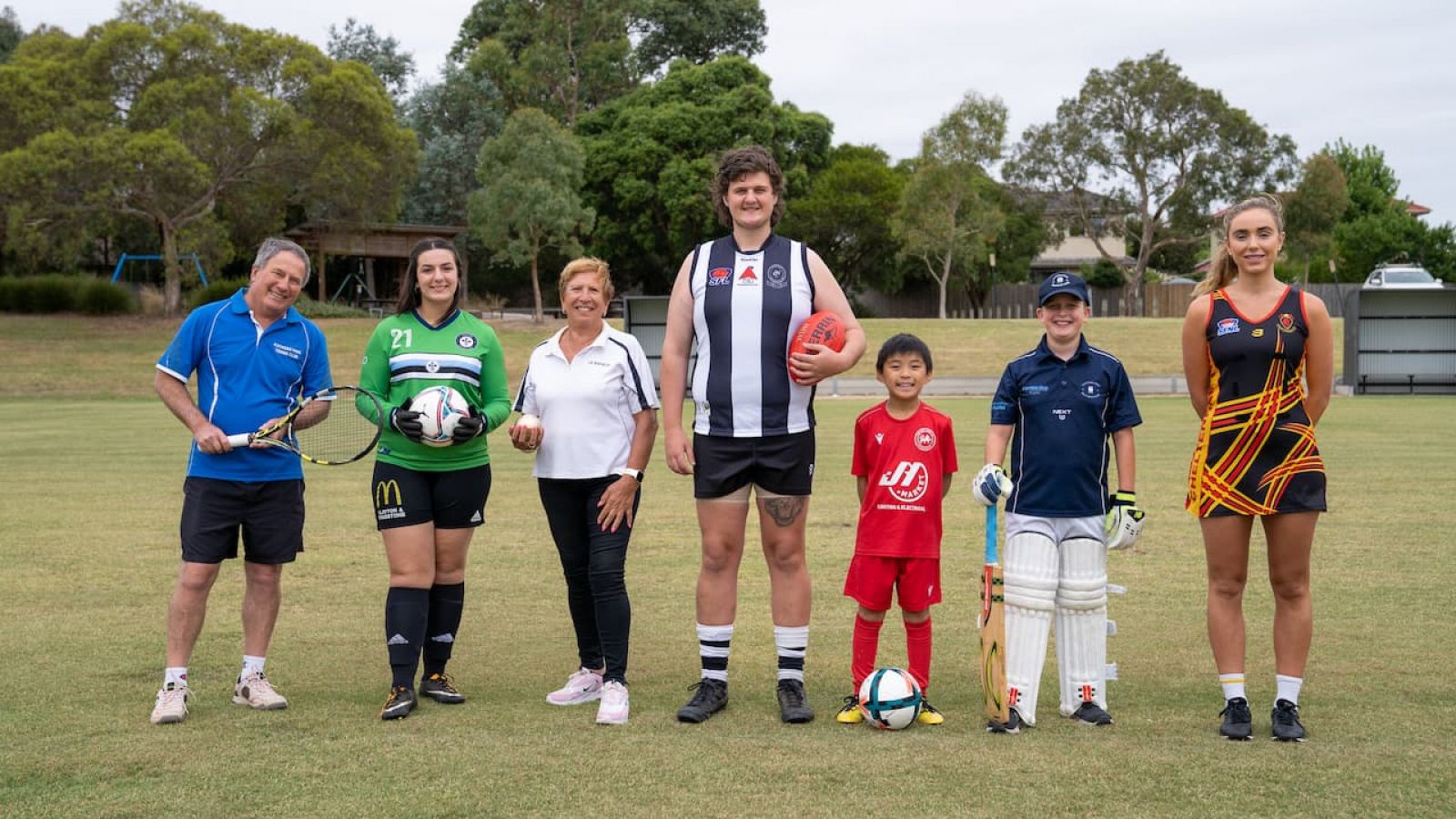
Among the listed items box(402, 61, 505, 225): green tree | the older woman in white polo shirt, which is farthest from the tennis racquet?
box(402, 61, 505, 225): green tree

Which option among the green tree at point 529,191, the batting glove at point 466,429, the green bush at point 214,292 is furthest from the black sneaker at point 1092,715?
the green tree at point 529,191

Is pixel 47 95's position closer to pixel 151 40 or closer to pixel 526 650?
pixel 151 40

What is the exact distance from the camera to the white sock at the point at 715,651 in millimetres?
5910

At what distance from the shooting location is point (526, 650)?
23.8 feet

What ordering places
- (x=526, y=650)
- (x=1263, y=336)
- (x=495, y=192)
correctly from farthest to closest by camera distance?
1. (x=495, y=192)
2. (x=526, y=650)
3. (x=1263, y=336)

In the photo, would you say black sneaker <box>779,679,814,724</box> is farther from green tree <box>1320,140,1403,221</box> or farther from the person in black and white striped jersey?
green tree <box>1320,140,1403,221</box>

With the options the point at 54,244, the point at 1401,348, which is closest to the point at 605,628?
the point at 1401,348

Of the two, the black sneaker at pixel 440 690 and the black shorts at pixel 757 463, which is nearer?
the black shorts at pixel 757 463

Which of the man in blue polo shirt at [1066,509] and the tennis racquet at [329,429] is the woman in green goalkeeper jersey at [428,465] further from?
the man in blue polo shirt at [1066,509]

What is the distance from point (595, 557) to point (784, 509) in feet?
3.06

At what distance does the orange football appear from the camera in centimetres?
565

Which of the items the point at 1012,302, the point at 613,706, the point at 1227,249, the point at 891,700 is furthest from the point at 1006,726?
the point at 1012,302

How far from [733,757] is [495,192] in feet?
165

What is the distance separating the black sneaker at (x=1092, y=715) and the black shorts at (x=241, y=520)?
12.2 ft
